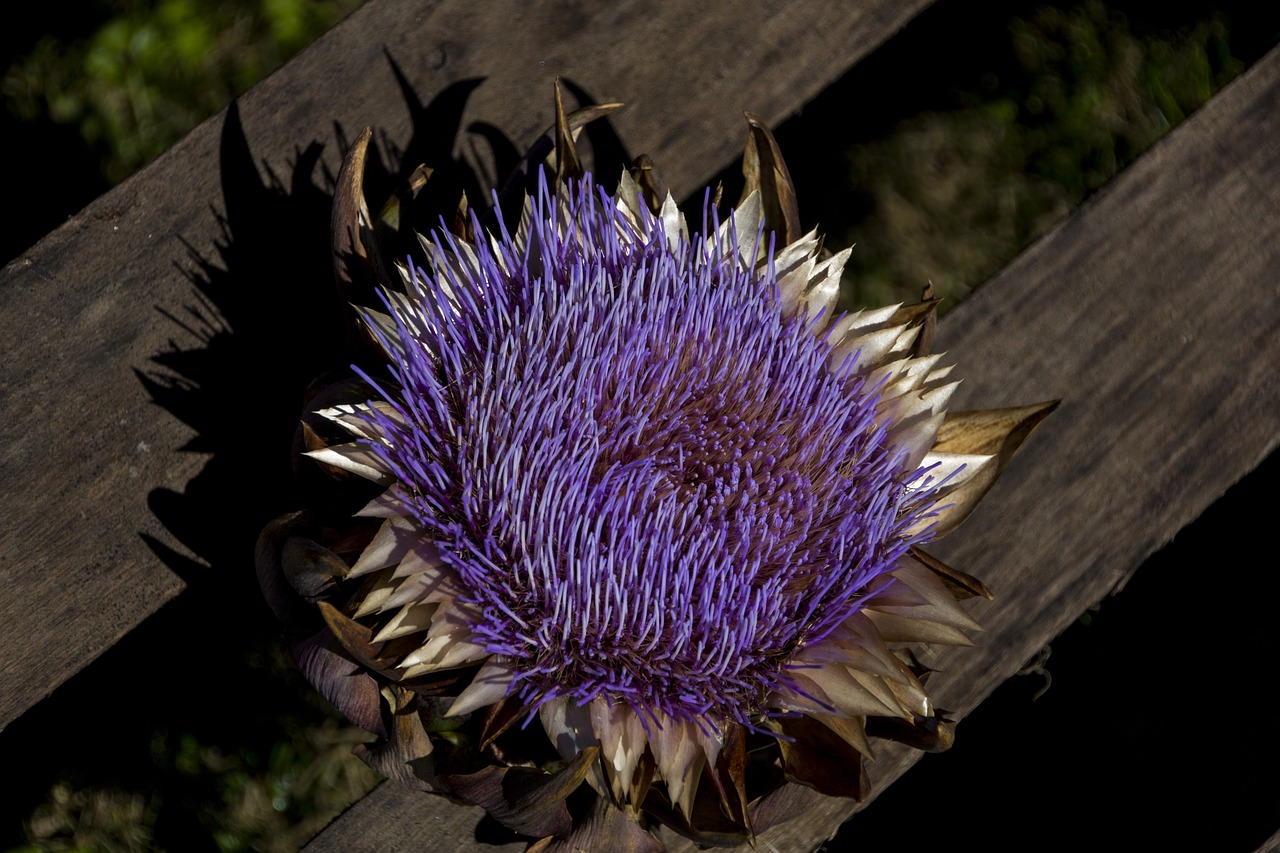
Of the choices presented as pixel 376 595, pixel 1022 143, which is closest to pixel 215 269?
pixel 376 595

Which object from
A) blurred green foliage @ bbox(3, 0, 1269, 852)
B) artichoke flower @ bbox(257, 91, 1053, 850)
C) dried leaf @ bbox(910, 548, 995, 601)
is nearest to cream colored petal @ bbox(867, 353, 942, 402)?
artichoke flower @ bbox(257, 91, 1053, 850)

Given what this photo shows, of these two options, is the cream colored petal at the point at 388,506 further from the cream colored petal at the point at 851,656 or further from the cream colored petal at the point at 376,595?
the cream colored petal at the point at 851,656

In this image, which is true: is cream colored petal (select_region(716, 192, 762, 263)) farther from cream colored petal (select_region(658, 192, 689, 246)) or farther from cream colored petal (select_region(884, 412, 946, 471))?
cream colored petal (select_region(884, 412, 946, 471))

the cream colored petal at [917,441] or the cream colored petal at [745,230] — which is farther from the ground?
the cream colored petal at [745,230]

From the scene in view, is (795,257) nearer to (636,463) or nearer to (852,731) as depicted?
(636,463)

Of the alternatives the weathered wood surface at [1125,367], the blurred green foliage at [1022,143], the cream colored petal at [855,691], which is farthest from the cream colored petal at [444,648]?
the blurred green foliage at [1022,143]
